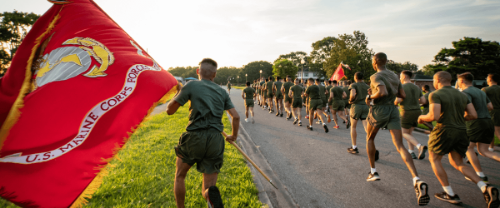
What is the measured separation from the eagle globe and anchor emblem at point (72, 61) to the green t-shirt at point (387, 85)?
417 cm

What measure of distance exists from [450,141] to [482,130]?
1754mm

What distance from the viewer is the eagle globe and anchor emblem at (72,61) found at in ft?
7.93

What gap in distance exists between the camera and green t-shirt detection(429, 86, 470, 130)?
3.22 metres

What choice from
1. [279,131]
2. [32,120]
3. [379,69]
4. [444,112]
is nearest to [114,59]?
[32,120]

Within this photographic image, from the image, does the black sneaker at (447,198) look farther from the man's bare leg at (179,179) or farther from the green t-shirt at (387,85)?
the man's bare leg at (179,179)

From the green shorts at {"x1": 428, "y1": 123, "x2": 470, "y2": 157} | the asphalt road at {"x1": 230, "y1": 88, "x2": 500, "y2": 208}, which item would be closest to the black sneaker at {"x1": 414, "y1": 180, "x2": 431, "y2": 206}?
the asphalt road at {"x1": 230, "y1": 88, "x2": 500, "y2": 208}

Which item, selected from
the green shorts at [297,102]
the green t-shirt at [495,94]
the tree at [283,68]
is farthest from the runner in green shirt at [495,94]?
the tree at [283,68]

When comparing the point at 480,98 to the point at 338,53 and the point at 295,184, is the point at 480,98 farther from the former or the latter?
the point at 338,53

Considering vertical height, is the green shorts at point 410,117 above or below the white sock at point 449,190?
above

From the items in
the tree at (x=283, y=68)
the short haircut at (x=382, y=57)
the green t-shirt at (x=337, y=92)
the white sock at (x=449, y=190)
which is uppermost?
the tree at (x=283, y=68)

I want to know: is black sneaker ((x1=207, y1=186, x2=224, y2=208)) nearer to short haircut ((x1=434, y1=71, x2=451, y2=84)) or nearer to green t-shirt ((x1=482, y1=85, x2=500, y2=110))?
short haircut ((x1=434, y1=71, x2=451, y2=84))

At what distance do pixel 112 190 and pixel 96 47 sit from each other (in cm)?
216

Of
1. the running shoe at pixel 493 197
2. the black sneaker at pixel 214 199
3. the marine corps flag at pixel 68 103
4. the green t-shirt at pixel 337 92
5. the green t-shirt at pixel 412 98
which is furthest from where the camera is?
the green t-shirt at pixel 337 92

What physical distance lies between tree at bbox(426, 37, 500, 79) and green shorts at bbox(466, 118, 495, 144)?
48.2 metres
